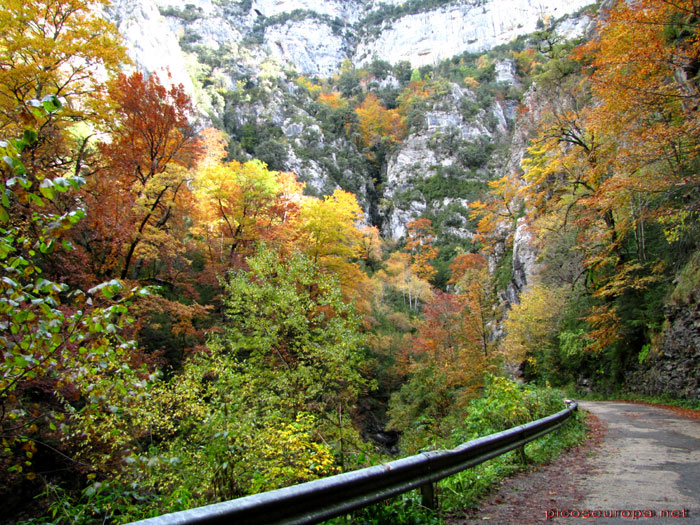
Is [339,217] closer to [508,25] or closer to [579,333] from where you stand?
[579,333]

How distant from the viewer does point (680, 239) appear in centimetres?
1223

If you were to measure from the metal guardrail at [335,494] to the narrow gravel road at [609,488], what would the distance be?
47cm

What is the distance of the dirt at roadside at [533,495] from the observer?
3.08 metres

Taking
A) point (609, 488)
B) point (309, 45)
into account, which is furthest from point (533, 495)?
point (309, 45)

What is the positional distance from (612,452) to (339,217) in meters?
16.7

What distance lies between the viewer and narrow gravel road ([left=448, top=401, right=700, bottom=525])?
2988mm

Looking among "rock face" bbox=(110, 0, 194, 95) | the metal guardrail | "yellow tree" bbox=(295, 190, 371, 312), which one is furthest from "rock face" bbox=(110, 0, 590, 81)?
the metal guardrail

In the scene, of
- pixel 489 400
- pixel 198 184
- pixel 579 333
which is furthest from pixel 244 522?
pixel 579 333

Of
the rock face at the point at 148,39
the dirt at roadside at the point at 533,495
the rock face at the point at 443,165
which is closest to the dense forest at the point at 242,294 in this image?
the dirt at roadside at the point at 533,495

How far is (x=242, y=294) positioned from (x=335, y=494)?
10.3m

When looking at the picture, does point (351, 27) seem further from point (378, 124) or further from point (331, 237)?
point (331, 237)

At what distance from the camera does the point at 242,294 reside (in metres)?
11.8

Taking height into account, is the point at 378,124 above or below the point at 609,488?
above

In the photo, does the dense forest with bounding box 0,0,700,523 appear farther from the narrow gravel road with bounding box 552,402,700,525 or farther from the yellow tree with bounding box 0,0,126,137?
the narrow gravel road with bounding box 552,402,700,525
